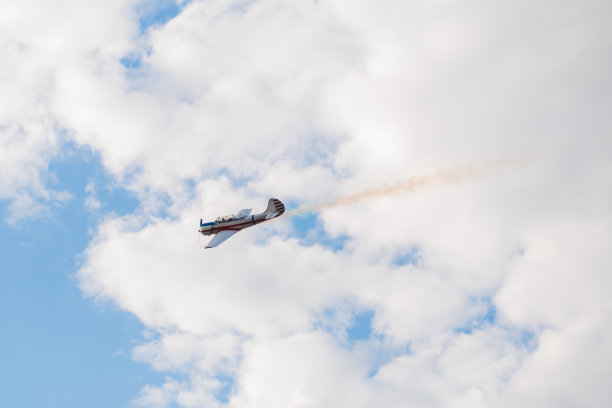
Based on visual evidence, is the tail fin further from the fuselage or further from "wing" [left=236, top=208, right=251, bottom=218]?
"wing" [left=236, top=208, right=251, bottom=218]

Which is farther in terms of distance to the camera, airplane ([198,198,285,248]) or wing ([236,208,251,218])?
wing ([236,208,251,218])

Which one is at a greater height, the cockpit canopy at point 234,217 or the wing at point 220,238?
the cockpit canopy at point 234,217

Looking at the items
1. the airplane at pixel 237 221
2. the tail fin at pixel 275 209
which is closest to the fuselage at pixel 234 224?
the airplane at pixel 237 221

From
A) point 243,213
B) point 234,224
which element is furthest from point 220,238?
point 243,213

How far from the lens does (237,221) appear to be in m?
122

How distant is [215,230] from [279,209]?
1366 cm

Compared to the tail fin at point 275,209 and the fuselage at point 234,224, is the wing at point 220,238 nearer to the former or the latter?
the fuselage at point 234,224

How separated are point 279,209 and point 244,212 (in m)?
7.36

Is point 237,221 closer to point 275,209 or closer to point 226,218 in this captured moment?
point 226,218

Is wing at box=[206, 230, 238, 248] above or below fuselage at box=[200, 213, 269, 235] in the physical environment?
below

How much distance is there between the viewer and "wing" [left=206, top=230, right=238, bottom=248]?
116 m

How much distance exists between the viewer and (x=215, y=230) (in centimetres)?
12300

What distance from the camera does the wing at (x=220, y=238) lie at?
116125mm

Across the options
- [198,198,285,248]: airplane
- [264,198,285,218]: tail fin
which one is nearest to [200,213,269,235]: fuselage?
[198,198,285,248]: airplane
